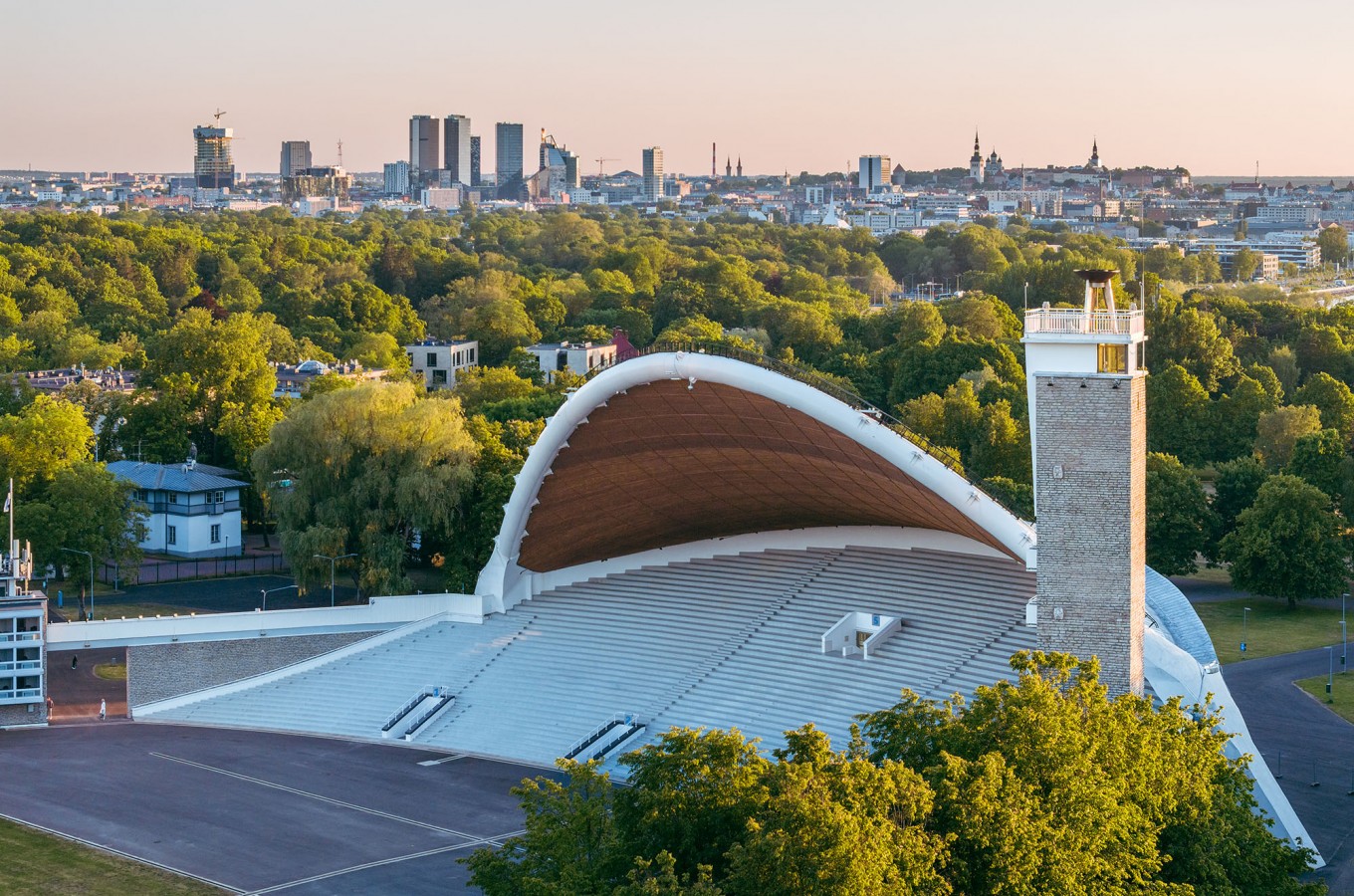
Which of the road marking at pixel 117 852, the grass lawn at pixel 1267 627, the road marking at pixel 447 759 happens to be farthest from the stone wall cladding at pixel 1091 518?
the grass lawn at pixel 1267 627

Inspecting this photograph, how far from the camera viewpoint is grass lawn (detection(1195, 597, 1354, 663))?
175 feet

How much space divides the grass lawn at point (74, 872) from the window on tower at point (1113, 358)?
1823 centimetres

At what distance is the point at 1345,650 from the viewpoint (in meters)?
52.6

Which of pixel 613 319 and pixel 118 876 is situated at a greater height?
pixel 613 319

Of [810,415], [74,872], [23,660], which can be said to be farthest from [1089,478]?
[23,660]

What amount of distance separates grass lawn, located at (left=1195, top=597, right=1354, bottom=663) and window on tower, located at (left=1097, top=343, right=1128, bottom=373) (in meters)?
21.9

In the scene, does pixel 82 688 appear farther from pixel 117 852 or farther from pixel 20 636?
pixel 117 852

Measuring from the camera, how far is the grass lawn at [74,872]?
3375 cm

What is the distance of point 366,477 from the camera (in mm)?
54562

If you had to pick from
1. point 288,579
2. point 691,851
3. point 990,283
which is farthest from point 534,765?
point 990,283

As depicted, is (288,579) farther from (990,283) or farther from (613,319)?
(990,283)

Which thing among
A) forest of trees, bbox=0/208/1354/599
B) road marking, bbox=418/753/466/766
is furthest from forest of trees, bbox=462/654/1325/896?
road marking, bbox=418/753/466/766

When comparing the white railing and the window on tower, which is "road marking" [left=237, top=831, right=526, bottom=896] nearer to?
the white railing

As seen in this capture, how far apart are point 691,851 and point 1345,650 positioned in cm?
3079
